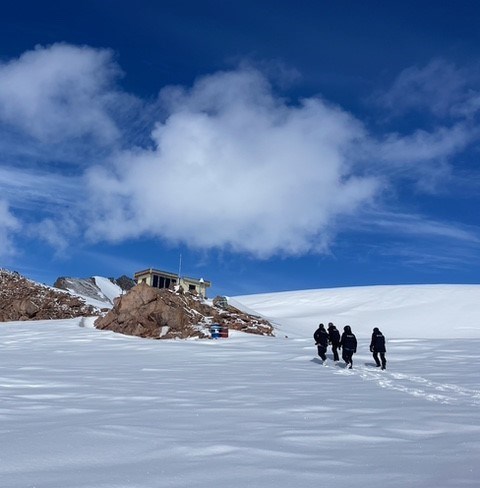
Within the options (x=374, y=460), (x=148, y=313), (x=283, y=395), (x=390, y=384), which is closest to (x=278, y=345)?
(x=148, y=313)

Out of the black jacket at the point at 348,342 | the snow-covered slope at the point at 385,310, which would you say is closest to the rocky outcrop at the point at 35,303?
the snow-covered slope at the point at 385,310

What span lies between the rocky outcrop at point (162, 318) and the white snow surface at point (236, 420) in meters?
7.30

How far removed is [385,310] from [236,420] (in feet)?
135

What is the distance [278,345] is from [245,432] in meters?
16.1

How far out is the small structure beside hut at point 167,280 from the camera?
46688mm

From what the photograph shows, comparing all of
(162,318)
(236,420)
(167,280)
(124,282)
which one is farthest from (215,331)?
(124,282)

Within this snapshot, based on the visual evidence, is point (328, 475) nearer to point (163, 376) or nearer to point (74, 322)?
point (163, 376)

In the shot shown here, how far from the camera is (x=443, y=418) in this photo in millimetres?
7684

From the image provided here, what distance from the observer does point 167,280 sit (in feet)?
157

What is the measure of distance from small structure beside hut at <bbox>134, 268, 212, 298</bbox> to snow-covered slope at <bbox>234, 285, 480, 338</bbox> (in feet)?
18.1

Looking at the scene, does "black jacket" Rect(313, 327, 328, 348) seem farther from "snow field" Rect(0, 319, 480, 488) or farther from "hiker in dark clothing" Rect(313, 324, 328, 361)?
"snow field" Rect(0, 319, 480, 488)

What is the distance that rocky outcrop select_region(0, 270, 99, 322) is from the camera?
36.0 m

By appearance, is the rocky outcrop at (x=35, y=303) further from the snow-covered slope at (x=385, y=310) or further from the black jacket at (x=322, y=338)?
the black jacket at (x=322, y=338)

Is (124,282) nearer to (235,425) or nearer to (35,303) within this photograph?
(35,303)
